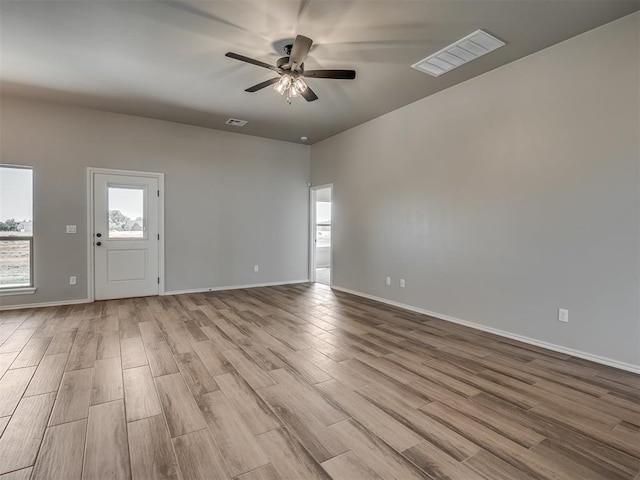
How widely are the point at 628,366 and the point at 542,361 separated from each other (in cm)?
65

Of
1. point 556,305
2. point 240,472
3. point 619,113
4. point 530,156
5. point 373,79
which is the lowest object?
point 240,472

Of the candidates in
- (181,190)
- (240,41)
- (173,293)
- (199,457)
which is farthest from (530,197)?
(173,293)

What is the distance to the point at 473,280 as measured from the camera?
3.93m

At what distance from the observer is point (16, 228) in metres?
4.60

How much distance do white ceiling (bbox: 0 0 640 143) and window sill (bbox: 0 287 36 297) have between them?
2.75 m

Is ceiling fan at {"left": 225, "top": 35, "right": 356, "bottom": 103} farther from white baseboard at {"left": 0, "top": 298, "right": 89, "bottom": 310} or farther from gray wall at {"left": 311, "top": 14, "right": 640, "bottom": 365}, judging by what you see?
white baseboard at {"left": 0, "top": 298, "right": 89, "bottom": 310}

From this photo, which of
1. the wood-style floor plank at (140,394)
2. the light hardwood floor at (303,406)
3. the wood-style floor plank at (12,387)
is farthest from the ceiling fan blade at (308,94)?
the wood-style floor plank at (12,387)

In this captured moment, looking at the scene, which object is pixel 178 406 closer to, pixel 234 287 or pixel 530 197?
pixel 530 197

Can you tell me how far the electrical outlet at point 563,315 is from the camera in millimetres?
3122

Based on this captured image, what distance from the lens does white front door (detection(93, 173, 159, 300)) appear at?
16.8 feet

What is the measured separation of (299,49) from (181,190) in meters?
3.88

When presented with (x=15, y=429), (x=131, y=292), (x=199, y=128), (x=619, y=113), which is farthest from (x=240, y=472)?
(x=199, y=128)

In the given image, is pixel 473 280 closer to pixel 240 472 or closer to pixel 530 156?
pixel 530 156

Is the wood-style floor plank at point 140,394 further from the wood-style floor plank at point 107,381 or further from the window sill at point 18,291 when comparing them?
the window sill at point 18,291
